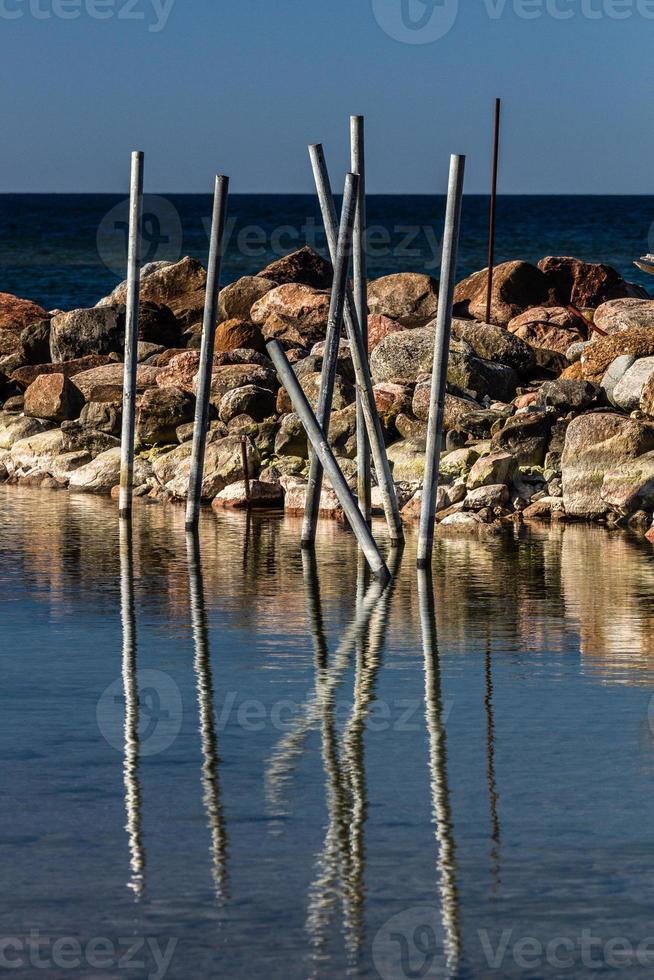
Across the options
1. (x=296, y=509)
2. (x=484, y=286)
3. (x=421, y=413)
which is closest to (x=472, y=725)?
(x=296, y=509)

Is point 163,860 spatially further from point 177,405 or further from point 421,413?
point 177,405

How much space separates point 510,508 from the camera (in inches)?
706

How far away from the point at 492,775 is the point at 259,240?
7647cm

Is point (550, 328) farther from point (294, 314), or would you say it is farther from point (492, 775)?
point (492, 775)

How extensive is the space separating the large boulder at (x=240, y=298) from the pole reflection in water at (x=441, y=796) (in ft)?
51.7

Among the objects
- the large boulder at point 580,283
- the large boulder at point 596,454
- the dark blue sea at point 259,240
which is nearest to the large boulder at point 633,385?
the large boulder at point 596,454

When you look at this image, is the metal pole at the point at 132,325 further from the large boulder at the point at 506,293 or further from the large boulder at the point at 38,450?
the large boulder at the point at 506,293

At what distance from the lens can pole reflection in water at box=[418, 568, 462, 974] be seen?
5.77 metres

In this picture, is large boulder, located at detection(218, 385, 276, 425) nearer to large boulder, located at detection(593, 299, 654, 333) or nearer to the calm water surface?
large boulder, located at detection(593, 299, 654, 333)

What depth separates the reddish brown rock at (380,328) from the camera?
24047 millimetres

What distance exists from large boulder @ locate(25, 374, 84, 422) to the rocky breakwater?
0.08ft

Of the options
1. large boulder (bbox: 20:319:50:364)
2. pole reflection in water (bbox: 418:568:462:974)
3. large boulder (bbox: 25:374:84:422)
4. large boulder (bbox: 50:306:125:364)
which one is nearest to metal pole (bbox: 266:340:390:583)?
pole reflection in water (bbox: 418:568:462:974)

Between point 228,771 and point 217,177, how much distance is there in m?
9.49

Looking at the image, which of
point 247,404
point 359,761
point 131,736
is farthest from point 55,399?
point 359,761
